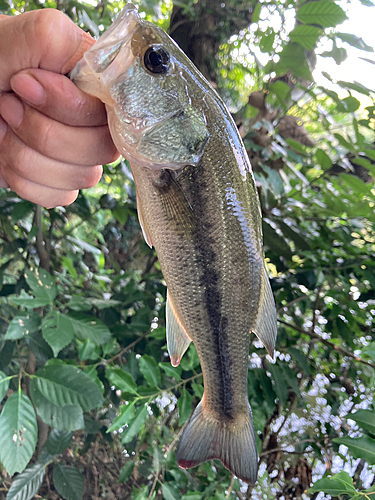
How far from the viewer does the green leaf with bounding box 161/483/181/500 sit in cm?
96

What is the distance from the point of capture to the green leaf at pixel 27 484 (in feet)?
3.53

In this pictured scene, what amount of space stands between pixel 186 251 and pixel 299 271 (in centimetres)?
77

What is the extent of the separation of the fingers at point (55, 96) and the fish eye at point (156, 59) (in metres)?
0.12

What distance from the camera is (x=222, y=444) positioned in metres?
0.70

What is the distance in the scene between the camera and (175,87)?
2.05ft

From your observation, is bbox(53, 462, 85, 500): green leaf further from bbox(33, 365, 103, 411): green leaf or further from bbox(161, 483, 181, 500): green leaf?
bbox(33, 365, 103, 411): green leaf

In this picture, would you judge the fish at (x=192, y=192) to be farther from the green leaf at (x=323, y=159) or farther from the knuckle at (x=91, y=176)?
the green leaf at (x=323, y=159)

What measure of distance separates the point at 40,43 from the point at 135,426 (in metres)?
0.87

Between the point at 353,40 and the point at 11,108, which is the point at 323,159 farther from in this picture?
the point at 11,108

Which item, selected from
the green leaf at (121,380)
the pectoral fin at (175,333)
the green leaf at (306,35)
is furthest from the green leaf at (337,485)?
the green leaf at (306,35)

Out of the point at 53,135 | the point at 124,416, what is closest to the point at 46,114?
the point at 53,135

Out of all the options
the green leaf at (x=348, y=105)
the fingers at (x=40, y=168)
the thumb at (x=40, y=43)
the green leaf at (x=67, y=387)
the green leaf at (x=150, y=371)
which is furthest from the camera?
the green leaf at (x=348, y=105)

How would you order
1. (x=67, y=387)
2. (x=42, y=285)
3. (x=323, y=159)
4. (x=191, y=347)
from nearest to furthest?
(x=67, y=387)
(x=42, y=285)
(x=191, y=347)
(x=323, y=159)

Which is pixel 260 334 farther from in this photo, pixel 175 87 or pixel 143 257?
pixel 143 257
